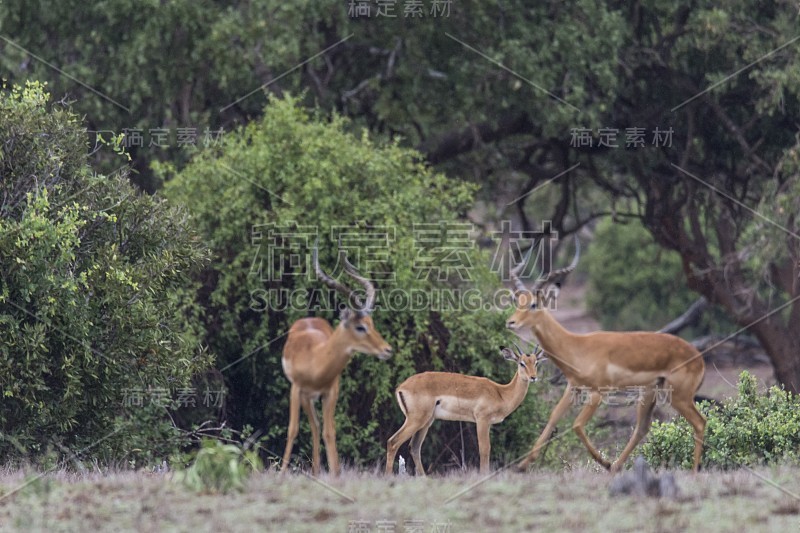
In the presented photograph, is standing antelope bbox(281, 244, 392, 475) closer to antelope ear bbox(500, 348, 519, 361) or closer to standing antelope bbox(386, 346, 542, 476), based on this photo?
standing antelope bbox(386, 346, 542, 476)

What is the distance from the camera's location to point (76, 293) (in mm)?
12555

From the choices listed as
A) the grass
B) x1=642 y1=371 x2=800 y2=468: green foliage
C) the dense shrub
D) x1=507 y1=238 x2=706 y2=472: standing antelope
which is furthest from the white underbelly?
the dense shrub

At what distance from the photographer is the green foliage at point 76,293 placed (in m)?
12.2

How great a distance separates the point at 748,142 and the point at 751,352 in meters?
10.2

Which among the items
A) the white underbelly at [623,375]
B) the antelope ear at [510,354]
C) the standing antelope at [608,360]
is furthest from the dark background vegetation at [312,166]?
the white underbelly at [623,375]

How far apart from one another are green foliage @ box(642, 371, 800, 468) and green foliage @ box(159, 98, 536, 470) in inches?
152

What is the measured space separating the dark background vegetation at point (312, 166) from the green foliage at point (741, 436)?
12.6 ft

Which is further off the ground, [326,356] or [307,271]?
[307,271]

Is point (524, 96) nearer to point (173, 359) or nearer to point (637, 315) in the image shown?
point (173, 359)

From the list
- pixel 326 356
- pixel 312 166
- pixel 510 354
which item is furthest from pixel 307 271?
pixel 326 356

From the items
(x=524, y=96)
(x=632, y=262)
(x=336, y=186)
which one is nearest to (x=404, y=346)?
(x=336, y=186)

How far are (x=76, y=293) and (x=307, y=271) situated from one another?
4.12 m

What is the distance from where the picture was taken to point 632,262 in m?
37.3

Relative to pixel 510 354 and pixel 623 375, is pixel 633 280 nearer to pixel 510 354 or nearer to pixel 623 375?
pixel 510 354
